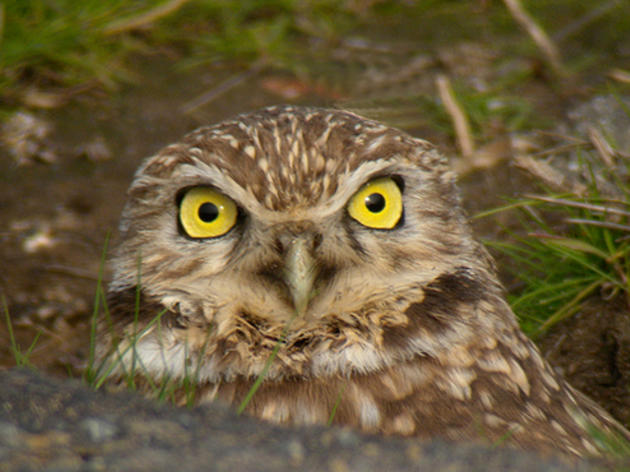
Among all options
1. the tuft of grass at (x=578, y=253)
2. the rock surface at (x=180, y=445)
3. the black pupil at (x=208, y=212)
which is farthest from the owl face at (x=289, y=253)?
the tuft of grass at (x=578, y=253)

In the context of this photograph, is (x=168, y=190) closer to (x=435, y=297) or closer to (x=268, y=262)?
(x=268, y=262)

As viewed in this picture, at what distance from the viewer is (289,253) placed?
1.99m

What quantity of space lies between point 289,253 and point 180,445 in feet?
2.01

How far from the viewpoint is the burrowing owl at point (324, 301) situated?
6.60 feet

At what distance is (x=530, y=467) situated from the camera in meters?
1.49

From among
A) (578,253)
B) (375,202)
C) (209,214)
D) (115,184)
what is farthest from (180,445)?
(115,184)

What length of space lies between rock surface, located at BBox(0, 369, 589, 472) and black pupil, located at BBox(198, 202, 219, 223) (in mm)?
564

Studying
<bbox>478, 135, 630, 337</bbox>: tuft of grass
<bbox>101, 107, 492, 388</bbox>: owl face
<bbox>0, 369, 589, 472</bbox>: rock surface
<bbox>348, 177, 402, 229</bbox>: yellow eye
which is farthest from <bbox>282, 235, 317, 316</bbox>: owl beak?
<bbox>478, 135, 630, 337</bbox>: tuft of grass

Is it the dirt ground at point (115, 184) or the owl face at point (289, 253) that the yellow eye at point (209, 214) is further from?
the dirt ground at point (115, 184)

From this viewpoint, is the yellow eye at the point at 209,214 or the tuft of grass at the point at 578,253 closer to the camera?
the yellow eye at the point at 209,214

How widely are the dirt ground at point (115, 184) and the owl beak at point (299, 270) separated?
1.19m

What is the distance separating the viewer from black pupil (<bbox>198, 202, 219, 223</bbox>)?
211 cm

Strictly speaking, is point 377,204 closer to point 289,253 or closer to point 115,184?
point 289,253

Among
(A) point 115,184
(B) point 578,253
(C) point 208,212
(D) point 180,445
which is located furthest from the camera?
(A) point 115,184
